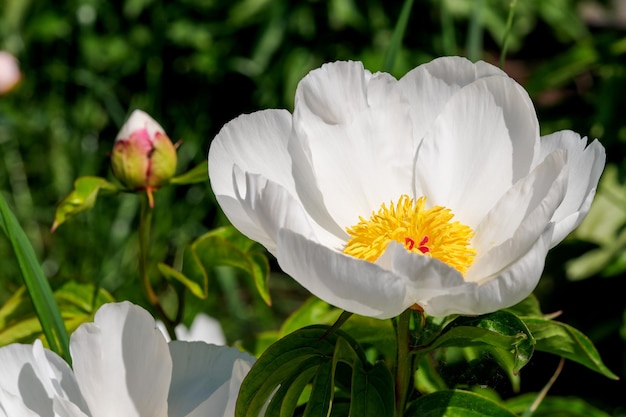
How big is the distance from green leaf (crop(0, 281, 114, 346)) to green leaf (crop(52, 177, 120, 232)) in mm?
79

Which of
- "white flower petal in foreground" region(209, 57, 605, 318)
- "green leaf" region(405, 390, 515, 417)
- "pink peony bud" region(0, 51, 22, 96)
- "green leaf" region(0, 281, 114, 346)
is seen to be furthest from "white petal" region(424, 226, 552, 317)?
"pink peony bud" region(0, 51, 22, 96)

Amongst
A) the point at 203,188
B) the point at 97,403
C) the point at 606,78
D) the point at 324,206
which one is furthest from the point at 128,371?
the point at 203,188

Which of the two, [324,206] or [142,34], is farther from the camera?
[142,34]

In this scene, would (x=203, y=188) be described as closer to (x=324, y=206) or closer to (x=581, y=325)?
(x=581, y=325)

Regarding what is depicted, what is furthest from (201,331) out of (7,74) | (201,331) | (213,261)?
(7,74)

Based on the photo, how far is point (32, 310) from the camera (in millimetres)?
939

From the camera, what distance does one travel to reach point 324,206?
2.63 feet

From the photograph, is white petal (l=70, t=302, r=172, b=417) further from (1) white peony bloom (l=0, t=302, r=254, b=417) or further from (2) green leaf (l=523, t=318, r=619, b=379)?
(2) green leaf (l=523, t=318, r=619, b=379)

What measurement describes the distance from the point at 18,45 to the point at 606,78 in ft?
5.23

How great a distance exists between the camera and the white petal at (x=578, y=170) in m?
0.68

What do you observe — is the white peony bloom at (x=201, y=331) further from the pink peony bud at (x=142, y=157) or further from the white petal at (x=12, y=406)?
the white petal at (x=12, y=406)

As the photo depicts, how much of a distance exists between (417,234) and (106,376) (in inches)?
10.6

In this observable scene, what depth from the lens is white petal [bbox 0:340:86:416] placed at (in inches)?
27.4

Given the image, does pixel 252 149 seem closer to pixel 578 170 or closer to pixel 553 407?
pixel 578 170
